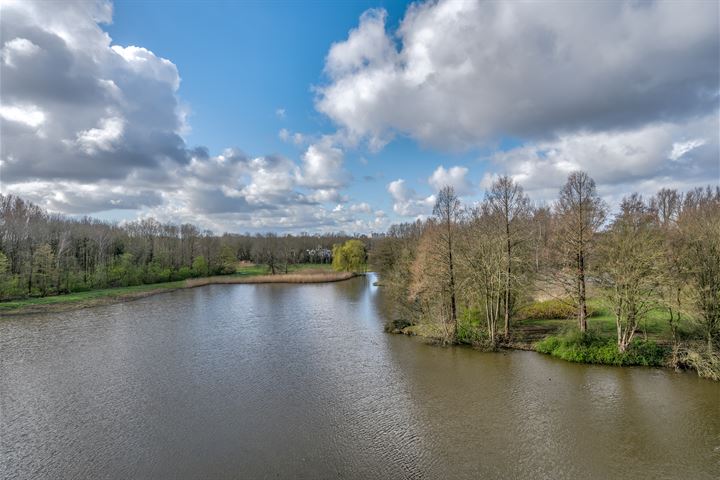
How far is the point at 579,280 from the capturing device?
66.4 ft

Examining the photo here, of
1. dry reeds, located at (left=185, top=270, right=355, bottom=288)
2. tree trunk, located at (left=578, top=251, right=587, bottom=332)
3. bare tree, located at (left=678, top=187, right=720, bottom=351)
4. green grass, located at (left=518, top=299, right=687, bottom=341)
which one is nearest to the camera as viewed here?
bare tree, located at (left=678, top=187, right=720, bottom=351)

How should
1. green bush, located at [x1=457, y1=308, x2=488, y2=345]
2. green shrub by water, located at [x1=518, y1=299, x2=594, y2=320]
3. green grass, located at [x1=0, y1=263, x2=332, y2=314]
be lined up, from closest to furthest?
green bush, located at [x1=457, y1=308, x2=488, y2=345]
green shrub by water, located at [x1=518, y1=299, x2=594, y2=320]
green grass, located at [x1=0, y1=263, x2=332, y2=314]

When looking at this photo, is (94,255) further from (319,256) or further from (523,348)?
(523,348)

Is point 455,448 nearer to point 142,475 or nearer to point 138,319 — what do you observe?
point 142,475

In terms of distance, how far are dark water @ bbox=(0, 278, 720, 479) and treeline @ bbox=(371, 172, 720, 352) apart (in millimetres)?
2814

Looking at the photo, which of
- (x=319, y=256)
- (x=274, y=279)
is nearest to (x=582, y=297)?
(x=274, y=279)

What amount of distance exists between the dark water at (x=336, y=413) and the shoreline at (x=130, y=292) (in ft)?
50.0

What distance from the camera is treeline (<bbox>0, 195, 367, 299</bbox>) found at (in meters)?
44.2

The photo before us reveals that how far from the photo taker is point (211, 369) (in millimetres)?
18938

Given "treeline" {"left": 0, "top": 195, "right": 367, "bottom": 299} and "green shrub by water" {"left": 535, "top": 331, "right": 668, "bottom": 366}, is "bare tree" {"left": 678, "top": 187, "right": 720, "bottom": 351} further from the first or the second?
"treeline" {"left": 0, "top": 195, "right": 367, "bottom": 299}

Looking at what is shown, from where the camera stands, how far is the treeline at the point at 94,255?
44.2 meters

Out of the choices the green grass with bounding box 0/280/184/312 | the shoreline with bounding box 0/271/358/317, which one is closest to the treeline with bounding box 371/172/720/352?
the shoreline with bounding box 0/271/358/317

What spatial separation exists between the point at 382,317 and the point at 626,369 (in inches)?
708

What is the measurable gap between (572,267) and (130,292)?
165 ft
